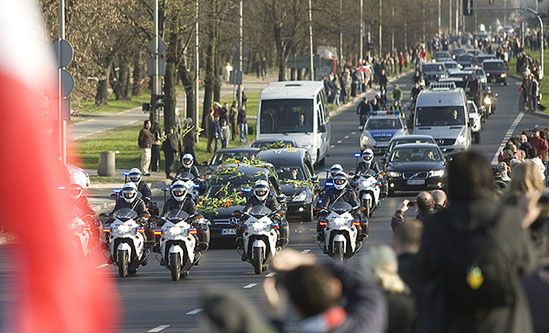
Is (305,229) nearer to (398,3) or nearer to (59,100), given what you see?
(59,100)

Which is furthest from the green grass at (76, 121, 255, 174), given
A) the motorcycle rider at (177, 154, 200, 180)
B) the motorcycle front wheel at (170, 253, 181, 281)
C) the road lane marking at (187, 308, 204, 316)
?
the road lane marking at (187, 308, 204, 316)

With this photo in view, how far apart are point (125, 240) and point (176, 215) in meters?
0.80

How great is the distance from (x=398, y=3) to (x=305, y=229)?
100m

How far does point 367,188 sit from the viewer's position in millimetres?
37312

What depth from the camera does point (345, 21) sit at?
10238 cm

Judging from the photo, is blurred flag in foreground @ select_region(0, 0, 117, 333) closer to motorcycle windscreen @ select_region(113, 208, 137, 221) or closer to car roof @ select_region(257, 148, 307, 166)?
motorcycle windscreen @ select_region(113, 208, 137, 221)

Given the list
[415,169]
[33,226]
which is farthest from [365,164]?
[33,226]

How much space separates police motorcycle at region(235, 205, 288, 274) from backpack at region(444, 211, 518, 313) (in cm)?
1681

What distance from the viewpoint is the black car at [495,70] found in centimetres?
10438

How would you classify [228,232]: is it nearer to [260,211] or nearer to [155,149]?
[260,211]

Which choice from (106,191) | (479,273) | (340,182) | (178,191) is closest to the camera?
(479,273)

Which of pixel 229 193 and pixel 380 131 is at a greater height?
pixel 380 131

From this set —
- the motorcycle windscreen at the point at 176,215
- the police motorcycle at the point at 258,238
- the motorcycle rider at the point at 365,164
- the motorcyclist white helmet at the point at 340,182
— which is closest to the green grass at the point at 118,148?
the motorcycle rider at the point at 365,164

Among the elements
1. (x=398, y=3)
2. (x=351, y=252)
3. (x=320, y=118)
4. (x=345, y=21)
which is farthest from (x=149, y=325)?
(x=398, y=3)
